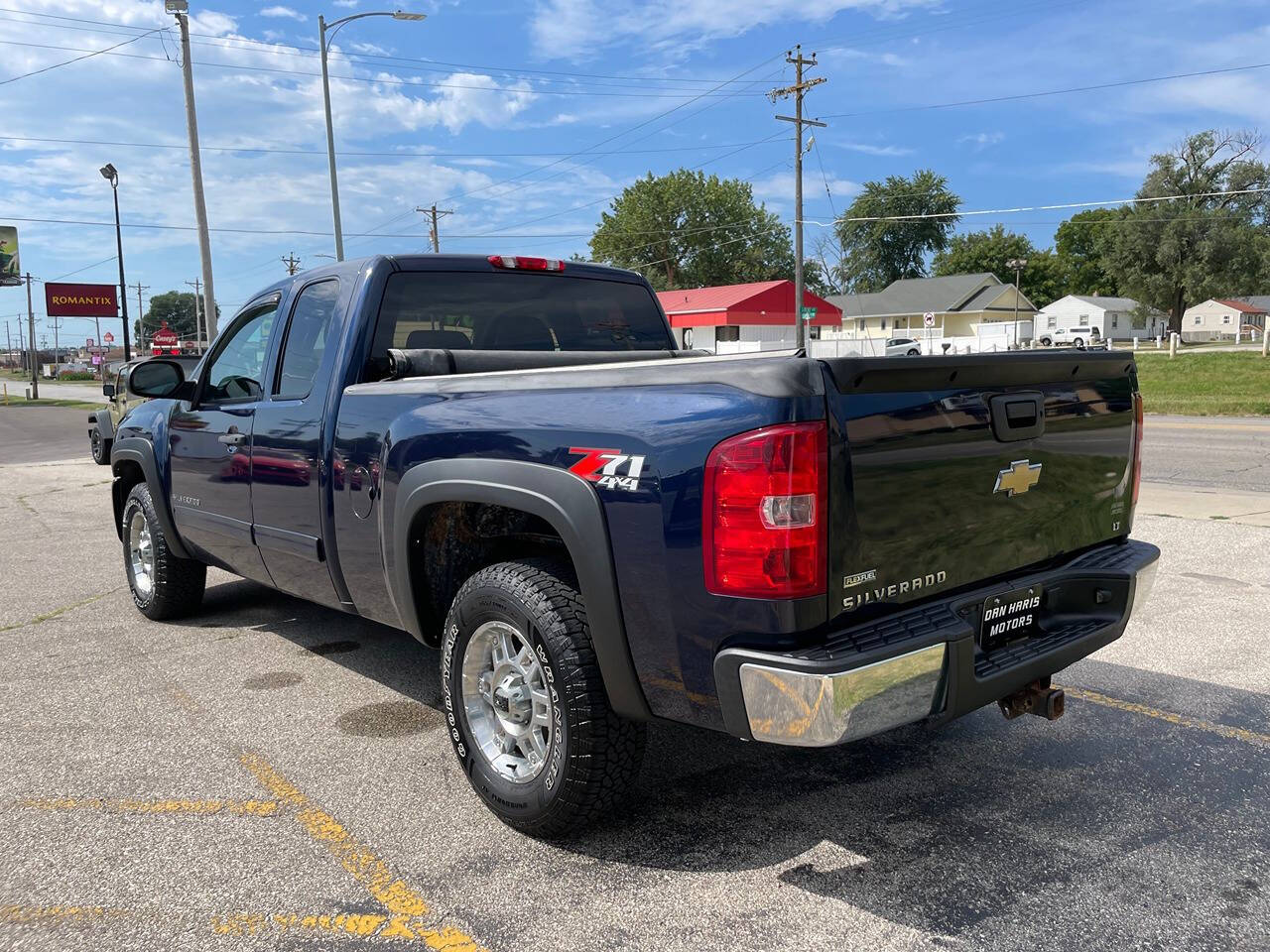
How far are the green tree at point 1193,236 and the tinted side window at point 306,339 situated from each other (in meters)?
76.4

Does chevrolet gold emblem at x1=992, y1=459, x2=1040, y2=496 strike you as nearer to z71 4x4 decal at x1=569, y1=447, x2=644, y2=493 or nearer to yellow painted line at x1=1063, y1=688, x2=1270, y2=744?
z71 4x4 decal at x1=569, y1=447, x2=644, y2=493

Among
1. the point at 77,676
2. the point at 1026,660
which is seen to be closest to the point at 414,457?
the point at 1026,660

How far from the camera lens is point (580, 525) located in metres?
2.84

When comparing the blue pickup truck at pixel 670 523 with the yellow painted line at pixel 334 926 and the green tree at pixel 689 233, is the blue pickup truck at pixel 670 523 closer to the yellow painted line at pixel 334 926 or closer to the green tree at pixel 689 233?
the yellow painted line at pixel 334 926

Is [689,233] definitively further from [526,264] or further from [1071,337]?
[526,264]

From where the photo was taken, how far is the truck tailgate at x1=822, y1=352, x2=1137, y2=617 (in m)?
2.58

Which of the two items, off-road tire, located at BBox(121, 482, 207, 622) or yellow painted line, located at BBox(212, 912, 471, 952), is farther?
off-road tire, located at BBox(121, 482, 207, 622)

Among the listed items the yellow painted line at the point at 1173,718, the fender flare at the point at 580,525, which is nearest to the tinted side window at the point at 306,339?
the fender flare at the point at 580,525

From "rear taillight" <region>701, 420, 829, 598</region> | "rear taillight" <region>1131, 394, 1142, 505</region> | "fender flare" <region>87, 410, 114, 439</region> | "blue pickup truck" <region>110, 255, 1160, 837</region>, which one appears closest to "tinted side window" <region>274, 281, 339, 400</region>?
"blue pickup truck" <region>110, 255, 1160, 837</region>

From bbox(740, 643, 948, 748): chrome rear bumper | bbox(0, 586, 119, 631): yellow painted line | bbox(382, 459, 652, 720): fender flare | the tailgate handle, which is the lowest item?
bbox(0, 586, 119, 631): yellow painted line

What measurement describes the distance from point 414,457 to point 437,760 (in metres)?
1.24

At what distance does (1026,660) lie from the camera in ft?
9.88

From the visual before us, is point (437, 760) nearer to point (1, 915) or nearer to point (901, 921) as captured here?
point (1, 915)

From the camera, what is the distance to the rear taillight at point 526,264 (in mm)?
4559
